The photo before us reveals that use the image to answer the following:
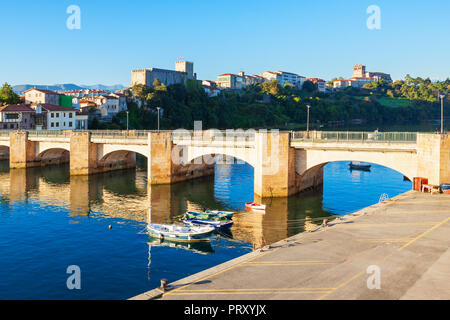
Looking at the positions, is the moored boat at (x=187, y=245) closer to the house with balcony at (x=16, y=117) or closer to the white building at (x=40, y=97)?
the house with balcony at (x=16, y=117)

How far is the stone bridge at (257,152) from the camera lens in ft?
168

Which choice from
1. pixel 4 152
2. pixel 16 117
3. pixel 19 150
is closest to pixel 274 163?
pixel 19 150

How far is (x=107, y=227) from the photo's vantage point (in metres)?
47.0

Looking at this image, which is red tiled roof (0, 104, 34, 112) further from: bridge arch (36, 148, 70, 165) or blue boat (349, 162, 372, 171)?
blue boat (349, 162, 372, 171)

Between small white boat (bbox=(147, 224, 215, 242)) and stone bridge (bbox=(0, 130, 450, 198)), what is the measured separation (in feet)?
58.1

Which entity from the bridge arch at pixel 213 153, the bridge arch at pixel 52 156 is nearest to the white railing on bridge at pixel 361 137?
the bridge arch at pixel 213 153

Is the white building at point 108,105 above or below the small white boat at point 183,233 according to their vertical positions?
above

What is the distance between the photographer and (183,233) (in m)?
41.0

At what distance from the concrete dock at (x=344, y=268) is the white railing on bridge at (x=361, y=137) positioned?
15971 millimetres

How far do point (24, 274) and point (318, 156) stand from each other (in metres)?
37.9

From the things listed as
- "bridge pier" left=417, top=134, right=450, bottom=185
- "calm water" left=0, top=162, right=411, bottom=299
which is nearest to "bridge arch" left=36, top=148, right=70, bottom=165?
"calm water" left=0, top=162, right=411, bottom=299
